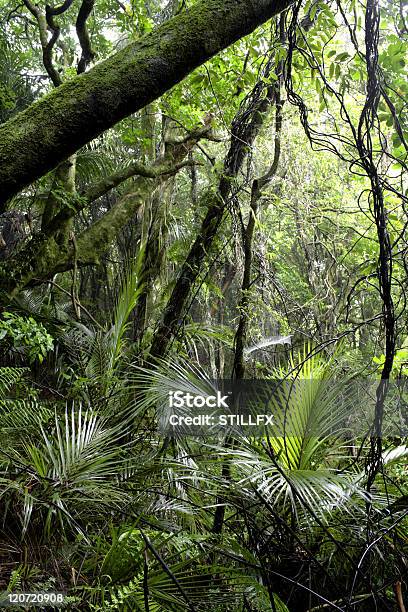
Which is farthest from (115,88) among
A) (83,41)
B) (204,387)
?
(83,41)

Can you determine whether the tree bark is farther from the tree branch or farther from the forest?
the tree branch

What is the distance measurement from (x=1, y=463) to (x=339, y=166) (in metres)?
5.21

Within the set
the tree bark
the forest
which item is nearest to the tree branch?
the forest

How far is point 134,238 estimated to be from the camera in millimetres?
6602

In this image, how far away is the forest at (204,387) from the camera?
140cm

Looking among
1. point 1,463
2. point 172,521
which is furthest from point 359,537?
point 1,463

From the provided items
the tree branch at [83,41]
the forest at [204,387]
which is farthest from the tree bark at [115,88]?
the tree branch at [83,41]

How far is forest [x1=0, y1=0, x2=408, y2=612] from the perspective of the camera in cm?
140

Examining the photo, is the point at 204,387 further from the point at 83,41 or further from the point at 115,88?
the point at 83,41

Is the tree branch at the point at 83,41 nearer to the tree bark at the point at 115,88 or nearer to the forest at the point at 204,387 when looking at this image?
the forest at the point at 204,387

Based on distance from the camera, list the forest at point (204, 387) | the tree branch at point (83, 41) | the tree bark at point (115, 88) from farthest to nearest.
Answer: the tree branch at point (83, 41) < the forest at point (204, 387) < the tree bark at point (115, 88)

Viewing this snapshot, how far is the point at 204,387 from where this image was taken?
268cm

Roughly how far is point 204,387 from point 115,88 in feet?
5.79

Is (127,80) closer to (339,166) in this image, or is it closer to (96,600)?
(96,600)
